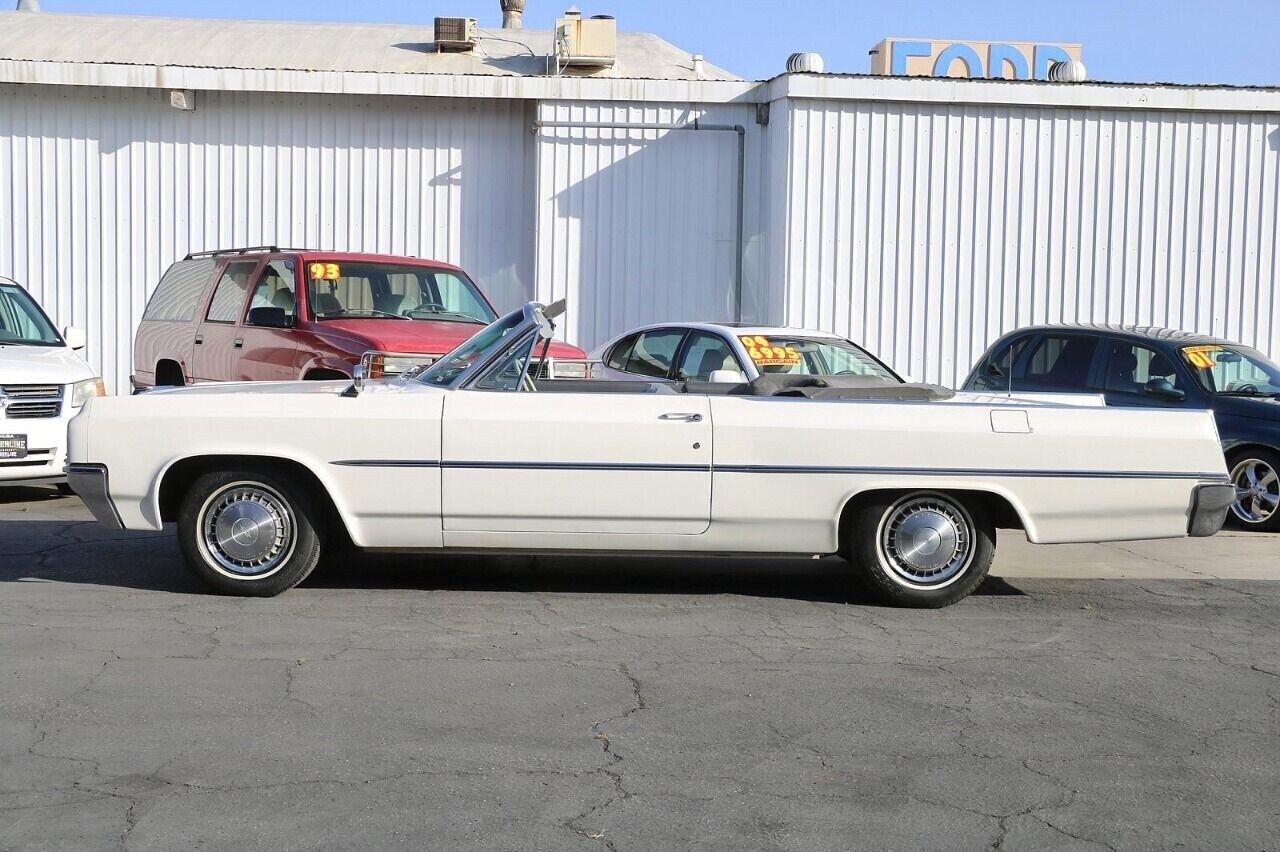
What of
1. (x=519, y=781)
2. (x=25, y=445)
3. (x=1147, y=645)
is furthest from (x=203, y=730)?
(x=25, y=445)

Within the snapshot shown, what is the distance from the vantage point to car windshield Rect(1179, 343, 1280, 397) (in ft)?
37.8

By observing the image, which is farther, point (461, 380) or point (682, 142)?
point (682, 142)

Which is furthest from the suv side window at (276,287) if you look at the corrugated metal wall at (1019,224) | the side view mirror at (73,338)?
the corrugated metal wall at (1019,224)

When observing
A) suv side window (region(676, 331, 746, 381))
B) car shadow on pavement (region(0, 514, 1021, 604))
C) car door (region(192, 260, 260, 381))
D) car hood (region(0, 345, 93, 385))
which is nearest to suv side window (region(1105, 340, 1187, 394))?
suv side window (region(676, 331, 746, 381))

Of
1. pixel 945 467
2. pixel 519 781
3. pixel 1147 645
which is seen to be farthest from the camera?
pixel 945 467

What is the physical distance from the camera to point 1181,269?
16.8 metres

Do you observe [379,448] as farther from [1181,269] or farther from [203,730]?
[1181,269]

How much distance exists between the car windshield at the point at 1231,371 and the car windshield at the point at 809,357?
240 centimetres

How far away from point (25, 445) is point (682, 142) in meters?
8.31

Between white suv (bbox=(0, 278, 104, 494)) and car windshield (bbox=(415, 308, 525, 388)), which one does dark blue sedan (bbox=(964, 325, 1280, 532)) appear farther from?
white suv (bbox=(0, 278, 104, 494))

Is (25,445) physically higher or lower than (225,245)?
lower

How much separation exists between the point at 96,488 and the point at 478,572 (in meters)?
2.07

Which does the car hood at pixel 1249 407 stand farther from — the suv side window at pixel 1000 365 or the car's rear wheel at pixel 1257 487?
the suv side window at pixel 1000 365

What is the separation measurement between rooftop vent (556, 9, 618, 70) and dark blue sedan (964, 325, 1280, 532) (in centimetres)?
694
